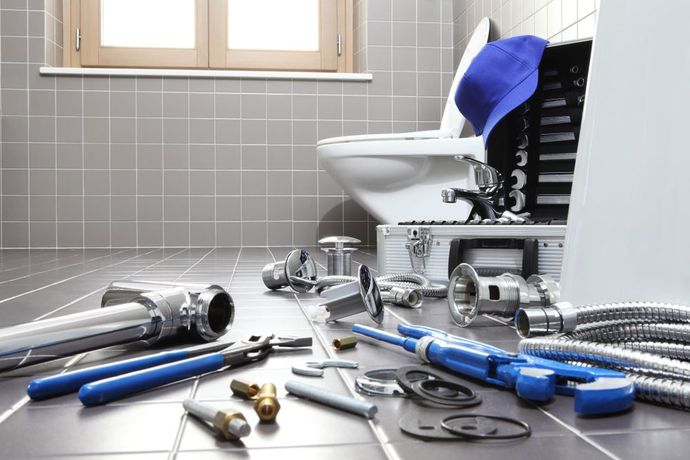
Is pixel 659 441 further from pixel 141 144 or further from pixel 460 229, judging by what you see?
pixel 141 144

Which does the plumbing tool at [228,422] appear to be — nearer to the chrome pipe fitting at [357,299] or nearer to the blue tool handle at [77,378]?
the blue tool handle at [77,378]

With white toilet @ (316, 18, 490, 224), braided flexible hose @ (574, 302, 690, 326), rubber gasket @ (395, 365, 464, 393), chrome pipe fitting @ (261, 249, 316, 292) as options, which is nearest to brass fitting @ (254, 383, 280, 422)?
rubber gasket @ (395, 365, 464, 393)

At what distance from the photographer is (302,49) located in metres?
3.58

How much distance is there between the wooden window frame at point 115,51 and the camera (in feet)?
11.3

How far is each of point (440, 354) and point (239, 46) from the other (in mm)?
3125

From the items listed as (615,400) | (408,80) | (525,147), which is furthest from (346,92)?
(615,400)

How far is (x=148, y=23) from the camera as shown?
3480mm

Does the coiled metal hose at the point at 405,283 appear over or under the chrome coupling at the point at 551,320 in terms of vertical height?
under

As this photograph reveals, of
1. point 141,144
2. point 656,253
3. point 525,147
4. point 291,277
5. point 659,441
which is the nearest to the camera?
point 659,441

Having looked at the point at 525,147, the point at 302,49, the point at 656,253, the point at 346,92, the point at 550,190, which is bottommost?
the point at 656,253

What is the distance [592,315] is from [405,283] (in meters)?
0.66

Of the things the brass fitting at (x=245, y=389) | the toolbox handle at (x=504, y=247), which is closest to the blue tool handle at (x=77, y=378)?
the brass fitting at (x=245, y=389)

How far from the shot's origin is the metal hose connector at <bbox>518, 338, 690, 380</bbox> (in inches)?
23.6

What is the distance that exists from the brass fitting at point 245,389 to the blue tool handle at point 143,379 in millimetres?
74
